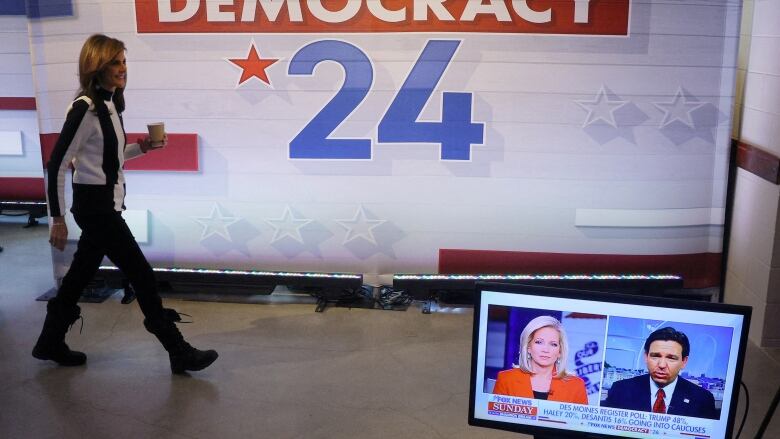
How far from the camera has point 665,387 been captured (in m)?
2.04

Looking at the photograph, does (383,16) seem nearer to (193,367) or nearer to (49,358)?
(193,367)

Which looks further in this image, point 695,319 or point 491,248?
point 491,248

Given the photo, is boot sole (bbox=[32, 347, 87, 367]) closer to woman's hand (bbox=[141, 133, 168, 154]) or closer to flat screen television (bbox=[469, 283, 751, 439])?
woman's hand (bbox=[141, 133, 168, 154])

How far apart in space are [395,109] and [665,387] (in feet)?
9.45

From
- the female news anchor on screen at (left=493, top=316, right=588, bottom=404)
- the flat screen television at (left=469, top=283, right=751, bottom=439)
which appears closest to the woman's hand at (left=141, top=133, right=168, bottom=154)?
the flat screen television at (left=469, top=283, right=751, bottom=439)

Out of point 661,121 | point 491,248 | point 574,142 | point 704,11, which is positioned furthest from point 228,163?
point 704,11

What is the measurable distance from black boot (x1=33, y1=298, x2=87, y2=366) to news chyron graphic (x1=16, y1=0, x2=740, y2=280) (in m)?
1.06

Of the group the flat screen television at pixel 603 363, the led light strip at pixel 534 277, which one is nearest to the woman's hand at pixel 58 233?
the led light strip at pixel 534 277

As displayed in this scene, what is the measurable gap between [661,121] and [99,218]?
299 cm

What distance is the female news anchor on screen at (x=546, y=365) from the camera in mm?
2092

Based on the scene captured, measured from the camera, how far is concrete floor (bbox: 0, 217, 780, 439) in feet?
11.4

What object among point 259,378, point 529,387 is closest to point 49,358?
point 259,378

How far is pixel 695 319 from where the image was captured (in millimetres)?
1995

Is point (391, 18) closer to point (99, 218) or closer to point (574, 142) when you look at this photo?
point (574, 142)
